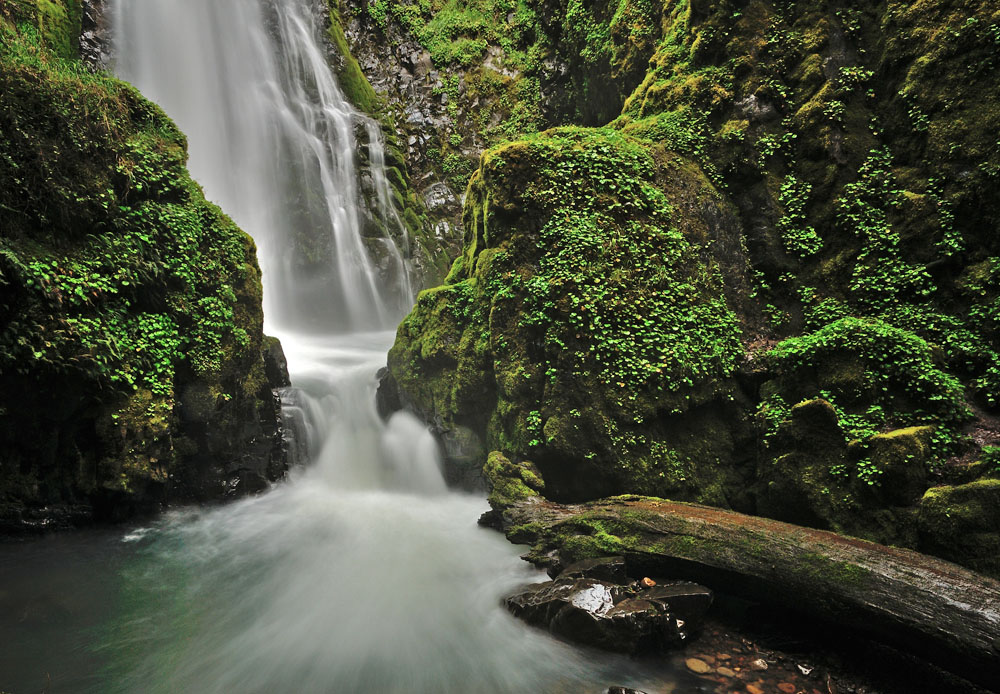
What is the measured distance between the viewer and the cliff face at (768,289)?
466cm

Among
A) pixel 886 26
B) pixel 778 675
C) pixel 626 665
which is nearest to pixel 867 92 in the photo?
pixel 886 26

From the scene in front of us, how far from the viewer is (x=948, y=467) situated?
13.8 ft

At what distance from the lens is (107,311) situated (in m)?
5.58

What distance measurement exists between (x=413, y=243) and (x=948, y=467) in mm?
14251

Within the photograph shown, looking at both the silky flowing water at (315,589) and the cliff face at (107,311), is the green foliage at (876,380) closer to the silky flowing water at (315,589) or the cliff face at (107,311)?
the silky flowing water at (315,589)

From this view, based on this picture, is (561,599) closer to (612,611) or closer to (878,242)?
(612,611)

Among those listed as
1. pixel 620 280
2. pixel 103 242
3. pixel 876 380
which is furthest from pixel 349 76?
pixel 876 380

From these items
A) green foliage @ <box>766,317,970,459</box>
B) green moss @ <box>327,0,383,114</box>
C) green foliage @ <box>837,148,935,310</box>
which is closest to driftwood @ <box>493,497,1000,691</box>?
green foliage @ <box>766,317,970,459</box>

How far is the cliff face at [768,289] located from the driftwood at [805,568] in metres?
0.58

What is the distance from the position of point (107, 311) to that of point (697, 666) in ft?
23.2

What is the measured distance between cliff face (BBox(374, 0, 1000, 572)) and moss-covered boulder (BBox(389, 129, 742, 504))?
0.10ft

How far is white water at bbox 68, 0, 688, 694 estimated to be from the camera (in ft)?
13.0

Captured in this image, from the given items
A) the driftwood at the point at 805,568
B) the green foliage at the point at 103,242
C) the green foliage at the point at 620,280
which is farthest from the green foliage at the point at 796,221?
the green foliage at the point at 103,242

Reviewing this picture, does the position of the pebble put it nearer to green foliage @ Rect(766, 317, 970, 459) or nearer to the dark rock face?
the dark rock face
